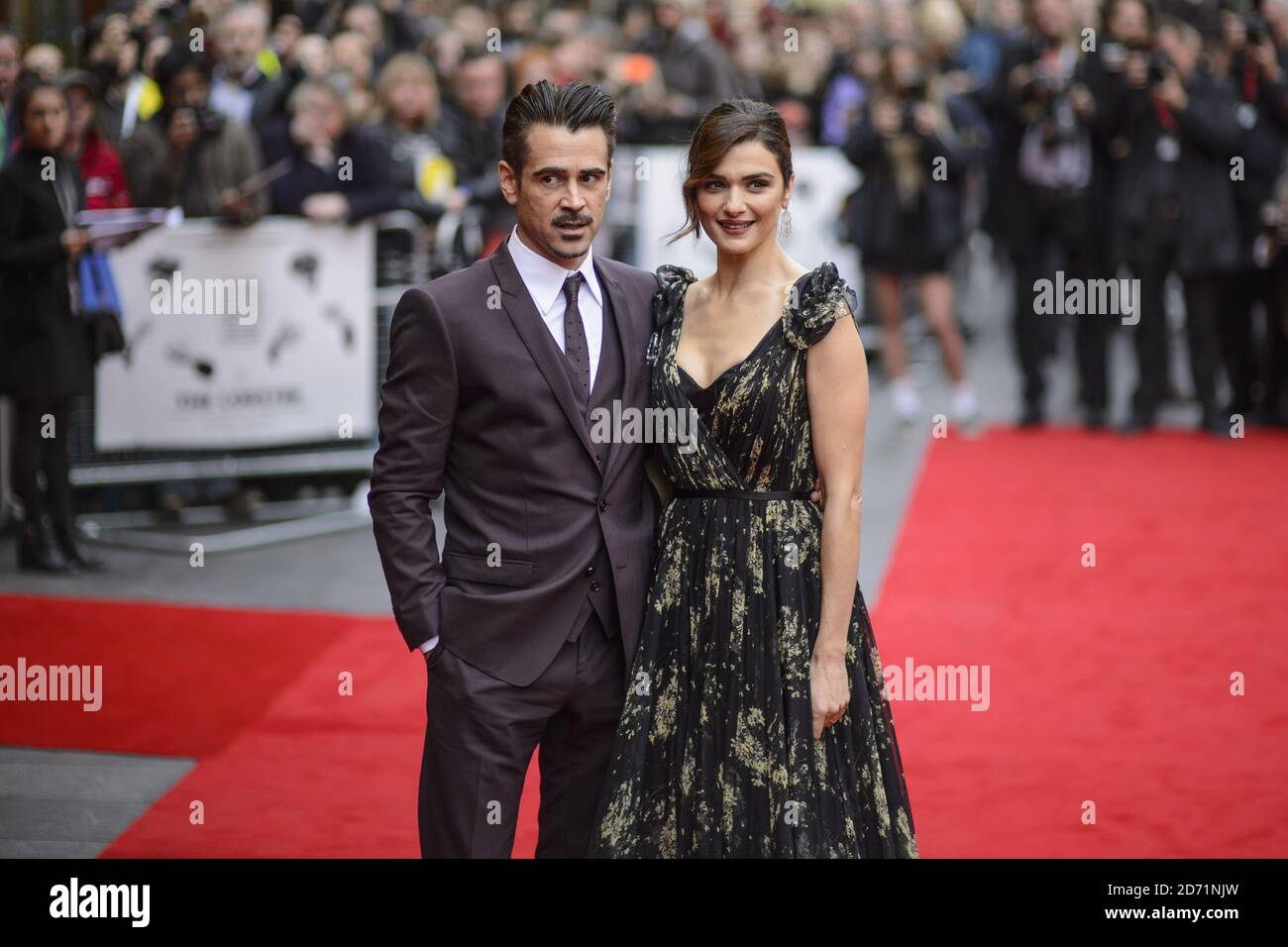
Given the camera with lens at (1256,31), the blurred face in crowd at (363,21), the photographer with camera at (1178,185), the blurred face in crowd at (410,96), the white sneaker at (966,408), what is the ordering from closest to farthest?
the blurred face in crowd at (410,96), the photographer with camera at (1178,185), the camera with lens at (1256,31), the white sneaker at (966,408), the blurred face in crowd at (363,21)

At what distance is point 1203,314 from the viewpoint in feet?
33.8

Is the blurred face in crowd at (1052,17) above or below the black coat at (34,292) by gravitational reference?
above

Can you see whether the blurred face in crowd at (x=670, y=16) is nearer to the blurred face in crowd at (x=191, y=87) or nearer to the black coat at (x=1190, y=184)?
the black coat at (x=1190, y=184)

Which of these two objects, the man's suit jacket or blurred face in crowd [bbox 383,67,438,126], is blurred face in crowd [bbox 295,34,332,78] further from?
the man's suit jacket

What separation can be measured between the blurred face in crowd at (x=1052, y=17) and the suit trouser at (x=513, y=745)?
781 centimetres

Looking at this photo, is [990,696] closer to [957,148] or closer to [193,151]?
[193,151]

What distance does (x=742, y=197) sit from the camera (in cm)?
337

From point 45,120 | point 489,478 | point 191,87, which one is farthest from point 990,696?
point 191,87

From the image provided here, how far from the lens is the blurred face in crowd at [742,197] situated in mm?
3373

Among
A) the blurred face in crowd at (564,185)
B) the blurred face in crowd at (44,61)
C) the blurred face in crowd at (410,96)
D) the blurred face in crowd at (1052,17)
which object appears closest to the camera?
the blurred face in crowd at (564,185)

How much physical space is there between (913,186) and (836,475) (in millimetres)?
7106

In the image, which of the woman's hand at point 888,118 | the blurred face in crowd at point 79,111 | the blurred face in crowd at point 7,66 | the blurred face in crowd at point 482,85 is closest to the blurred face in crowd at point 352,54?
the blurred face in crowd at point 482,85

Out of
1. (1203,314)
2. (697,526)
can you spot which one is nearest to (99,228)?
(697,526)
